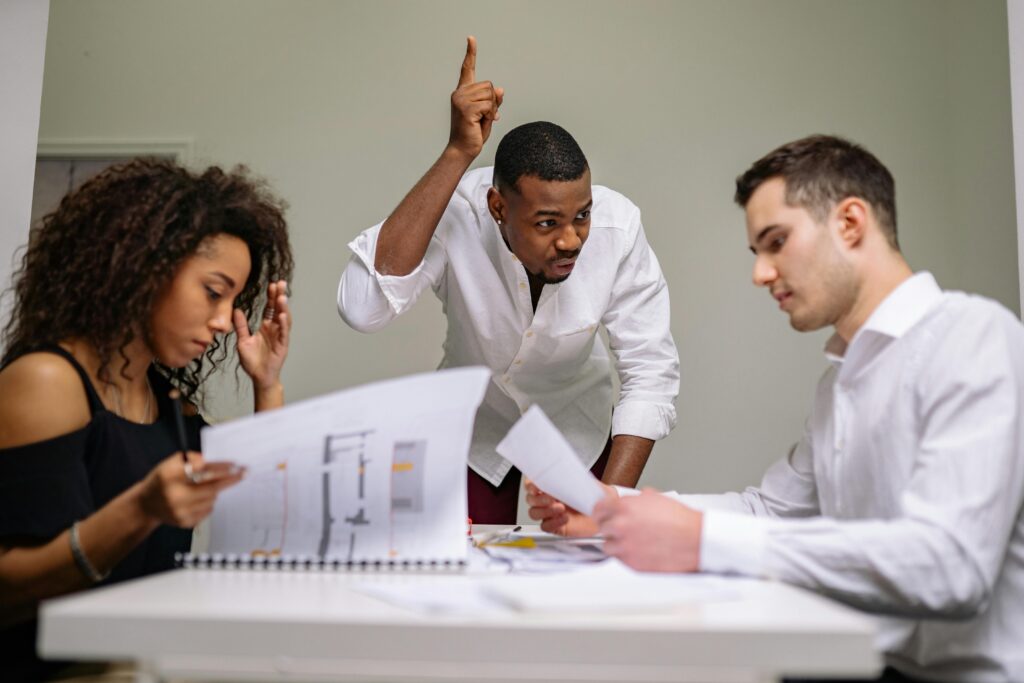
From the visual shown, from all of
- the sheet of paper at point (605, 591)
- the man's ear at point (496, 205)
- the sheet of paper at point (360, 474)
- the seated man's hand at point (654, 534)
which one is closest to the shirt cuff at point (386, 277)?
the man's ear at point (496, 205)

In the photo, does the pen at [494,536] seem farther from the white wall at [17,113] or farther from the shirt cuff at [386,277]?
the white wall at [17,113]

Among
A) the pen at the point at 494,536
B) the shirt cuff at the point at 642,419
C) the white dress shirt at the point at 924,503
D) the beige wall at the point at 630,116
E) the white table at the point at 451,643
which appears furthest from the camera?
the beige wall at the point at 630,116

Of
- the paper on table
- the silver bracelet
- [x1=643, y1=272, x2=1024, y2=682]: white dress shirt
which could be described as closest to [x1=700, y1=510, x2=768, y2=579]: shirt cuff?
[x1=643, y1=272, x2=1024, y2=682]: white dress shirt

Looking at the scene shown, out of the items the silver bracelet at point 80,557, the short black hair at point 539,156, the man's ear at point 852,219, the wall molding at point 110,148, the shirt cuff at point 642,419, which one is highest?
the wall molding at point 110,148

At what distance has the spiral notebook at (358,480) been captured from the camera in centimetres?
107

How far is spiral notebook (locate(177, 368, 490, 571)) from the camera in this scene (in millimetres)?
1071

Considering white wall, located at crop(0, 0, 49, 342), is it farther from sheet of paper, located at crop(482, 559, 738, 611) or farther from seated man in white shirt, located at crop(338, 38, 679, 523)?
sheet of paper, located at crop(482, 559, 738, 611)

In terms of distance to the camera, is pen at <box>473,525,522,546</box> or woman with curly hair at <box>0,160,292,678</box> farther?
pen at <box>473,525,522,546</box>

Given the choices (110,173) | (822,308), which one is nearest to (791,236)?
(822,308)

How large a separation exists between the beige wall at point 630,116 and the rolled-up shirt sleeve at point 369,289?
4.98ft

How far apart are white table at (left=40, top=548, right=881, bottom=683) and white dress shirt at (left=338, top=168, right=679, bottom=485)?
1425 mm

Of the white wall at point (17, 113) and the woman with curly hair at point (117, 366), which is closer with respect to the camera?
the woman with curly hair at point (117, 366)

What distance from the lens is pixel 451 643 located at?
77 cm

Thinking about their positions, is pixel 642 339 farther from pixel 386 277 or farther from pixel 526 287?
pixel 386 277
